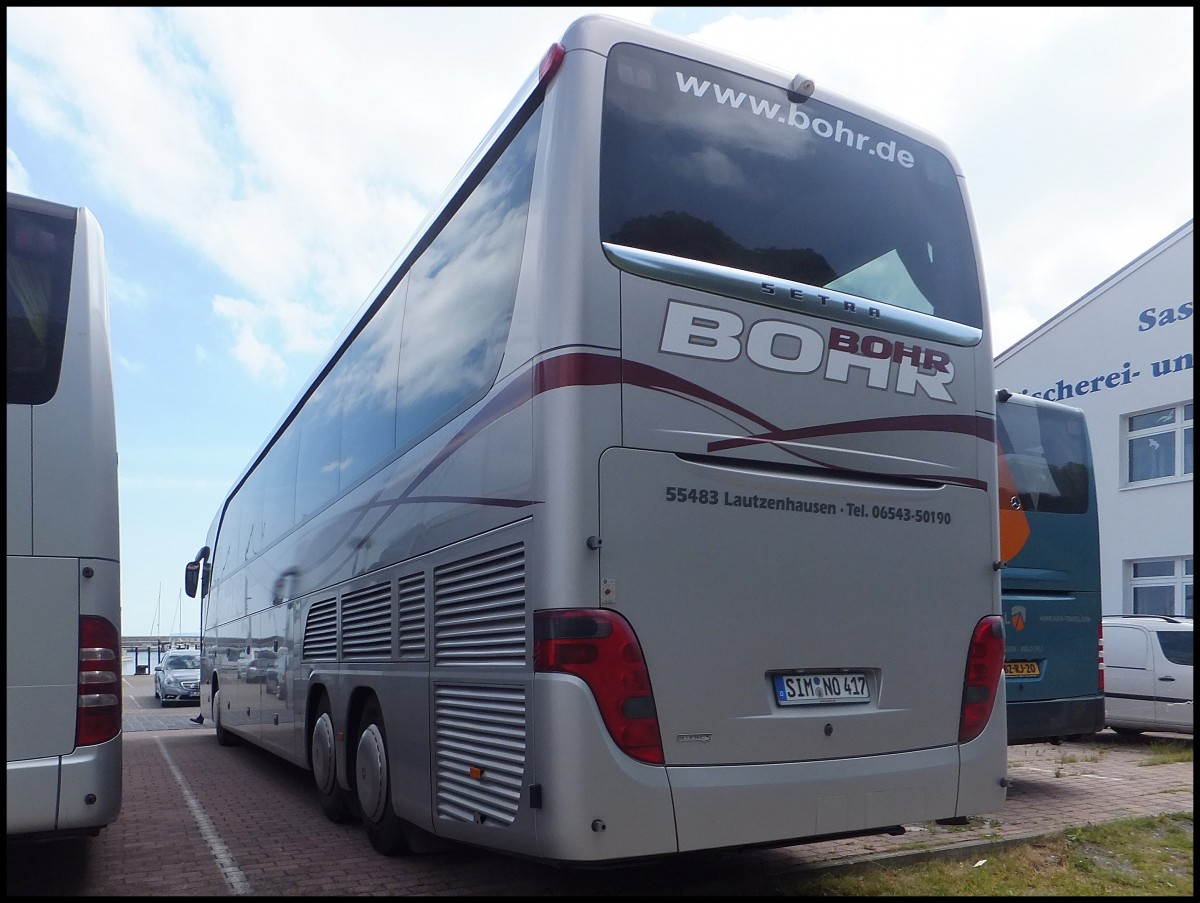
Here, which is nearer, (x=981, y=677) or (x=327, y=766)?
(x=981, y=677)

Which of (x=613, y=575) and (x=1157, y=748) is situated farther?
(x=1157, y=748)

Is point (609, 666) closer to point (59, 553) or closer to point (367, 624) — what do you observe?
point (59, 553)

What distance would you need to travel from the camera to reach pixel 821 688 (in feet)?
16.7

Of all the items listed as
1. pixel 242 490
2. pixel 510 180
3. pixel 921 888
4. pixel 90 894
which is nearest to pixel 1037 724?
pixel 921 888

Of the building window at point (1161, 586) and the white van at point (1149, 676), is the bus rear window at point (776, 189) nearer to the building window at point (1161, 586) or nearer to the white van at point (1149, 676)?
the white van at point (1149, 676)

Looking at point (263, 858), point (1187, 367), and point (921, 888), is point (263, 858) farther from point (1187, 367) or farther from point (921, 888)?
point (1187, 367)

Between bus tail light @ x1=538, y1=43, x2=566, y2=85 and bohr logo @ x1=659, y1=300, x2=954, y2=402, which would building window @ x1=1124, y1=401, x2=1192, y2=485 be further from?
bus tail light @ x1=538, y1=43, x2=566, y2=85

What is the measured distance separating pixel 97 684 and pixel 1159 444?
23954 mm

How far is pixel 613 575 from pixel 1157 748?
11036mm

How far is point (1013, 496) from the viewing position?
9.54 meters

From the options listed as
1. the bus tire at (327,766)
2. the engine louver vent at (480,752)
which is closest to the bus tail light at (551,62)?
the engine louver vent at (480,752)

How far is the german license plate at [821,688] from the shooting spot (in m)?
4.97

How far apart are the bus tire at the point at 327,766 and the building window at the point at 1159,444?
20.6 m

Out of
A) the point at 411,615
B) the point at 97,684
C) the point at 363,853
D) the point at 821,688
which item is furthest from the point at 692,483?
the point at 363,853
